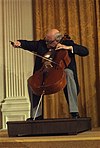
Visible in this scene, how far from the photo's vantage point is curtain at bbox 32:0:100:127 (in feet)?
15.8

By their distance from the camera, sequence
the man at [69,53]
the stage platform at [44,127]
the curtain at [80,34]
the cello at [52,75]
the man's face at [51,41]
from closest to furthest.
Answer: the stage platform at [44,127], the cello at [52,75], the man at [69,53], the man's face at [51,41], the curtain at [80,34]

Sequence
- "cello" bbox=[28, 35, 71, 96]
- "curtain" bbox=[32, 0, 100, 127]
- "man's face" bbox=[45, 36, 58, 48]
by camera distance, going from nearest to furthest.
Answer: "cello" bbox=[28, 35, 71, 96] → "man's face" bbox=[45, 36, 58, 48] → "curtain" bbox=[32, 0, 100, 127]

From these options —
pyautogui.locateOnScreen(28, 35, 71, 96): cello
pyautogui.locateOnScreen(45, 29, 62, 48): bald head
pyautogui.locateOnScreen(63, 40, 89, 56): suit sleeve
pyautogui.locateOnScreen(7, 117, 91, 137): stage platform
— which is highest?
pyautogui.locateOnScreen(45, 29, 62, 48): bald head

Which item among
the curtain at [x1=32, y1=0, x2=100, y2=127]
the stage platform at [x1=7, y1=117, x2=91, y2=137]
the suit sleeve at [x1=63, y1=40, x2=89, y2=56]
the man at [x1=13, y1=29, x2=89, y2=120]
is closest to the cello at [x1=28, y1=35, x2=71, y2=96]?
the man at [x1=13, y1=29, x2=89, y2=120]

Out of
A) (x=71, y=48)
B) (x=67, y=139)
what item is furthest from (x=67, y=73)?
(x=67, y=139)

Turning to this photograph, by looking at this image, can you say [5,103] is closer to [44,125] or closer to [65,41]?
[65,41]

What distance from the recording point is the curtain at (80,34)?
483cm

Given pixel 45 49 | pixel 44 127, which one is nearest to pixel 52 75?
pixel 44 127

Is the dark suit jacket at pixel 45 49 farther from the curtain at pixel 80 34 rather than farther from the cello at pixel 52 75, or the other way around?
the curtain at pixel 80 34

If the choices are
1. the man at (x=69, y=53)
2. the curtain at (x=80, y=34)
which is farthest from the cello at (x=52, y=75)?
the curtain at (x=80, y=34)

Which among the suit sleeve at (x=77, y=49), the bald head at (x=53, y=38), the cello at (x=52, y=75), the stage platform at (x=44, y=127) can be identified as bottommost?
the stage platform at (x=44, y=127)

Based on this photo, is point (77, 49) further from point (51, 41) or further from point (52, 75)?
point (52, 75)

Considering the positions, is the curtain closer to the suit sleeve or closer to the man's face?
the suit sleeve

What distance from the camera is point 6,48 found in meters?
5.01
